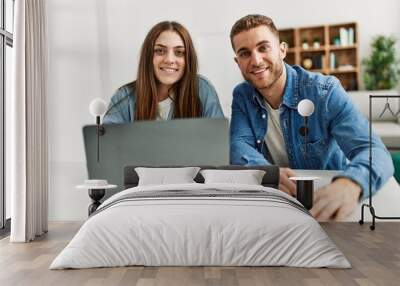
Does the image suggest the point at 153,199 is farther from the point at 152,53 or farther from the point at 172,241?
Answer: the point at 152,53

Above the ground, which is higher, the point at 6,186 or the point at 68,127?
the point at 68,127

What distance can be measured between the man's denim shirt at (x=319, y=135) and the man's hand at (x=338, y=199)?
0.09m

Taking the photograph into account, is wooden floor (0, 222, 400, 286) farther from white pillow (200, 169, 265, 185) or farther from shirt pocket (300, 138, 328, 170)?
shirt pocket (300, 138, 328, 170)

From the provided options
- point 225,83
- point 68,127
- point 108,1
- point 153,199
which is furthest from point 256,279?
point 108,1

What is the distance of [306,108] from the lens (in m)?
6.36

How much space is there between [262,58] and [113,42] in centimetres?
170

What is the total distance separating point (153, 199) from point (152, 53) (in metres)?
2.47

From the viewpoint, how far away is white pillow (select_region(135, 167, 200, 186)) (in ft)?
20.1

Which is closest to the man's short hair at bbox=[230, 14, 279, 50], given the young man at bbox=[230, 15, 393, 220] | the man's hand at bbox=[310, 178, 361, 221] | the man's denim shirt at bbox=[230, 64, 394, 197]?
the young man at bbox=[230, 15, 393, 220]

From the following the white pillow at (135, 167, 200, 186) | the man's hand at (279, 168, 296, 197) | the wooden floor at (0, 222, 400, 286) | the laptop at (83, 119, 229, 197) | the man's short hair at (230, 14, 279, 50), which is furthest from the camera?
the man's short hair at (230, 14, 279, 50)

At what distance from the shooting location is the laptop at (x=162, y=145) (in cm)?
645

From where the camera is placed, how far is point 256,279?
3.80 meters

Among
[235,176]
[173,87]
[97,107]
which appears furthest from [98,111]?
[235,176]

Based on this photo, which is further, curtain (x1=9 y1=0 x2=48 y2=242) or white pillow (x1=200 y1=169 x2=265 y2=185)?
white pillow (x1=200 y1=169 x2=265 y2=185)
